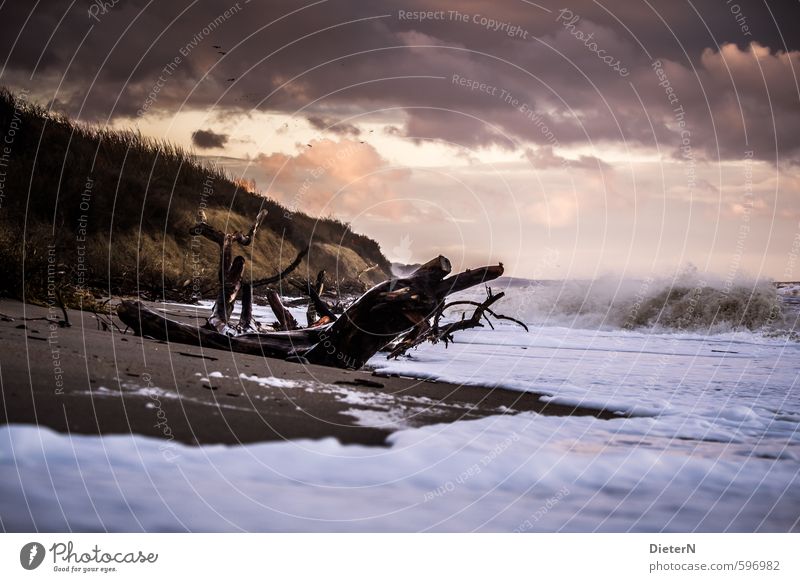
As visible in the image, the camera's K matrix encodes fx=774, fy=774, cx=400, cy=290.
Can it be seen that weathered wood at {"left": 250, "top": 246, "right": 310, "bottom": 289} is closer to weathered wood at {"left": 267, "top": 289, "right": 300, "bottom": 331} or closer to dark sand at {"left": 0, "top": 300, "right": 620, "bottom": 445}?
weathered wood at {"left": 267, "top": 289, "right": 300, "bottom": 331}

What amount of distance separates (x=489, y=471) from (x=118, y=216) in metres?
2.43

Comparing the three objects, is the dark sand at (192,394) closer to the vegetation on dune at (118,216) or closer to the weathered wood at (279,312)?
the vegetation on dune at (118,216)

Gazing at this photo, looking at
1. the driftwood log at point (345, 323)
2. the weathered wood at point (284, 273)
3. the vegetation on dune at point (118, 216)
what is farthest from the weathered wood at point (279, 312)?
the driftwood log at point (345, 323)

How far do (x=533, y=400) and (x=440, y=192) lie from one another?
1.26 m

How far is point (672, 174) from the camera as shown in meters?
4.54

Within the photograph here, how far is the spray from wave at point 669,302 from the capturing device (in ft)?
15.6

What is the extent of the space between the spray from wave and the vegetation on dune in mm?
1097

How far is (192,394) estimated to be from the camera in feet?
11.5

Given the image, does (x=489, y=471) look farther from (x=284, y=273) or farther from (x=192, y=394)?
(x=284, y=273)

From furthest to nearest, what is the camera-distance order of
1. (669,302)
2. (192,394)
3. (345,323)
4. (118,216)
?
(669,302) → (118,216) → (345,323) → (192,394)

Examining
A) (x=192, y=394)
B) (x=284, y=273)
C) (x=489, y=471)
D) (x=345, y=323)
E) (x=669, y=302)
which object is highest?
(x=284, y=273)

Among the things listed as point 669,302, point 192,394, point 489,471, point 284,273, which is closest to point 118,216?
point 284,273

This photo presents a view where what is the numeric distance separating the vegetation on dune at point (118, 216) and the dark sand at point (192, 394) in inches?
11.2

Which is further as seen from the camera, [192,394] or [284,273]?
[284,273]
